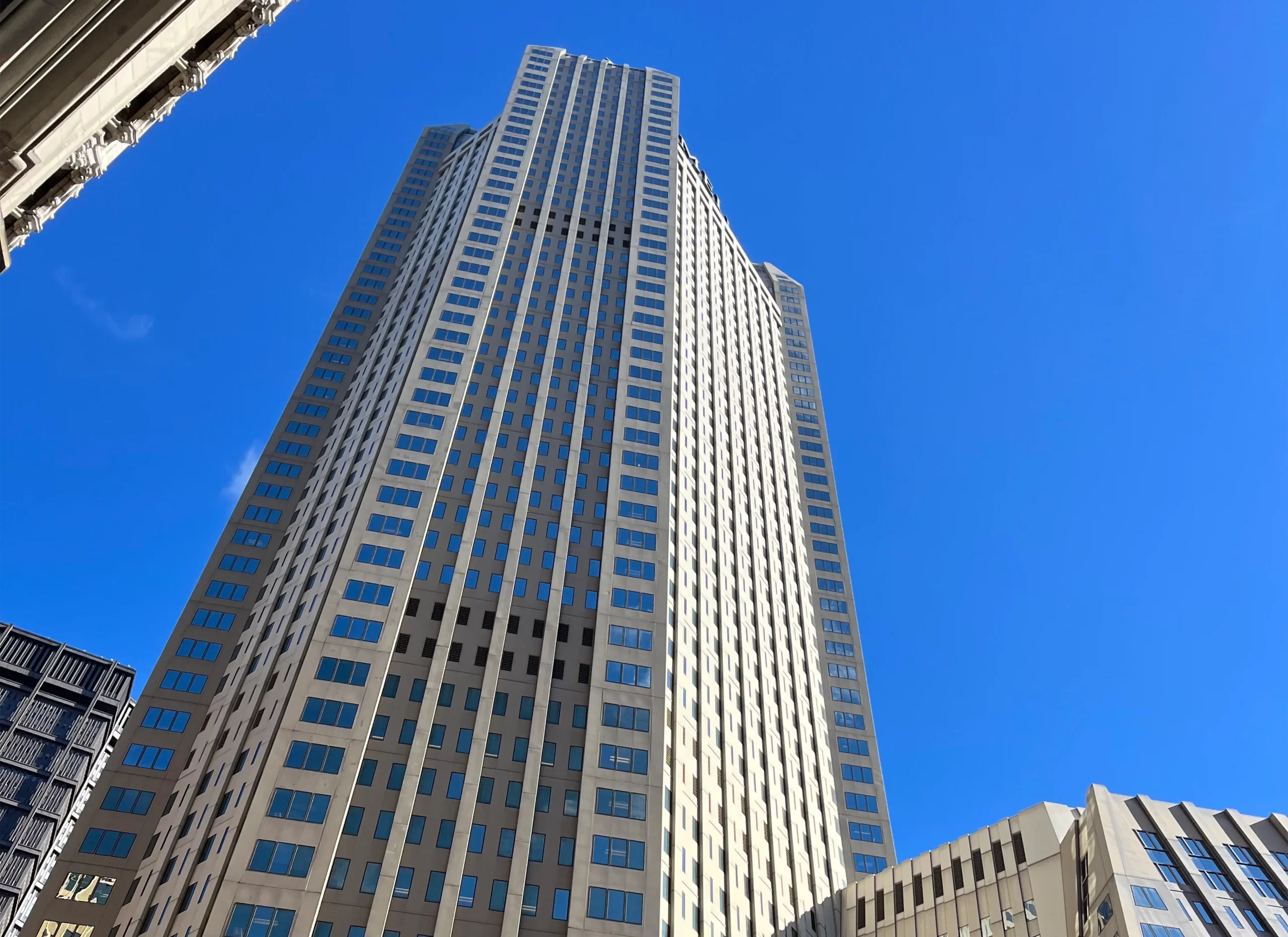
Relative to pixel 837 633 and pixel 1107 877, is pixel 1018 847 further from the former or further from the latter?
pixel 837 633

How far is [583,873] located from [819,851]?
33544 millimetres

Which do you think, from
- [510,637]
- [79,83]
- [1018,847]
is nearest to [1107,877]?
[1018,847]

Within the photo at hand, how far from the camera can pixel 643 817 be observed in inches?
2628

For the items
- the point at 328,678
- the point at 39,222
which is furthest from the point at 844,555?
the point at 39,222

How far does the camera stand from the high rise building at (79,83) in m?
20.0

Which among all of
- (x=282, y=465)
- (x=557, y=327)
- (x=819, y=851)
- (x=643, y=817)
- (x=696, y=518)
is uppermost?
(x=557, y=327)

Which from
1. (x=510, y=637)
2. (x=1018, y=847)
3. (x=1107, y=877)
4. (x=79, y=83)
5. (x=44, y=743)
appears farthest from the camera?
(x=44, y=743)

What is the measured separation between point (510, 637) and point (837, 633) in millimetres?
54936

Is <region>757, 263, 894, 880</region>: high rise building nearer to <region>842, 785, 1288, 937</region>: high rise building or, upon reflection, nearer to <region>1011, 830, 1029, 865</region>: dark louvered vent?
<region>842, 785, 1288, 937</region>: high rise building

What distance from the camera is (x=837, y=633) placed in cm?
11800

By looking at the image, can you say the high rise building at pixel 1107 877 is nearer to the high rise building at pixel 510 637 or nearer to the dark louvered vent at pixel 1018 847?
the dark louvered vent at pixel 1018 847

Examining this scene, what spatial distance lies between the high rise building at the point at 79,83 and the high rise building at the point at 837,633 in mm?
90527

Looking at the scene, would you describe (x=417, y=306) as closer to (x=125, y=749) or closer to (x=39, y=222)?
(x=125, y=749)

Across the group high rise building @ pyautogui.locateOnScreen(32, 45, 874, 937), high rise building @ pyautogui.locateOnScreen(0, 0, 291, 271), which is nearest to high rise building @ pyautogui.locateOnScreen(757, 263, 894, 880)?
high rise building @ pyautogui.locateOnScreen(32, 45, 874, 937)
